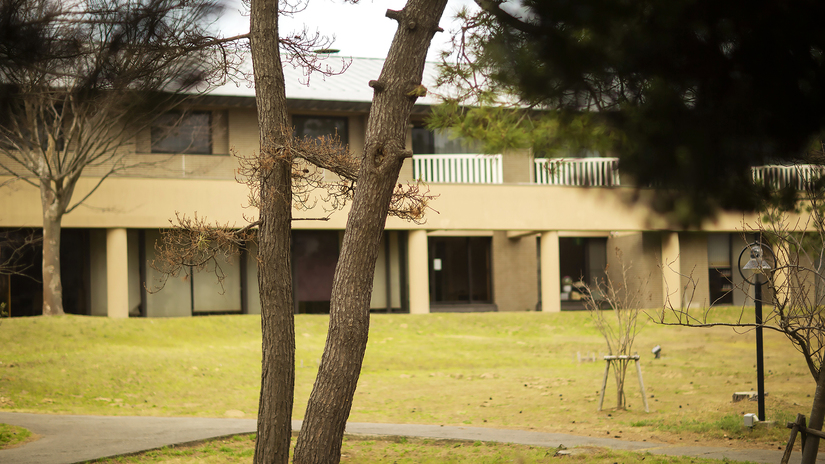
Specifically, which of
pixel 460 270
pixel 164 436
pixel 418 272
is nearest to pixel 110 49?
pixel 164 436

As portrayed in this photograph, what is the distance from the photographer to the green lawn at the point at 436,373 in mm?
11633

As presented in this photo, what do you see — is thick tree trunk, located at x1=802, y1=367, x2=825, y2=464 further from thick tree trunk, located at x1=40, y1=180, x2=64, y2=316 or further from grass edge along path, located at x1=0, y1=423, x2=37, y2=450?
thick tree trunk, located at x1=40, y1=180, x2=64, y2=316

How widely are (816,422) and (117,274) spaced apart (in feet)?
59.7

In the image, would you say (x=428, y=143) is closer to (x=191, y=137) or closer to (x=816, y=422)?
(x=191, y=137)

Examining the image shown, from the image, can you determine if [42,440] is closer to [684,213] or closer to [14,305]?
[684,213]

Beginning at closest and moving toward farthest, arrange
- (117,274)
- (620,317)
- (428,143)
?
(620,317) < (117,274) < (428,143)

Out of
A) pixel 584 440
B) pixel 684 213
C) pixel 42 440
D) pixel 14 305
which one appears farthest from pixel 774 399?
pixel 14 305

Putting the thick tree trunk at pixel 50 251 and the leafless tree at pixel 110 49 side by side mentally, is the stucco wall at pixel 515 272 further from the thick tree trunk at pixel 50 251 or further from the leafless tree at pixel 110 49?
the leafless tree at pixel 110 49

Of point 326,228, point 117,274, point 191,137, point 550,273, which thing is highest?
point 191,137

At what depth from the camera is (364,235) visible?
24.8 feet

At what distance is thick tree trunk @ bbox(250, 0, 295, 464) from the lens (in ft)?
26.2

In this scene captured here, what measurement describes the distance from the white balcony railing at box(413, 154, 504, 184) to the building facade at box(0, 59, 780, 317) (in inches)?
1.7

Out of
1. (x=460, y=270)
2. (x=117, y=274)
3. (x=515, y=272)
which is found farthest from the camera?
(x=515, y=272)

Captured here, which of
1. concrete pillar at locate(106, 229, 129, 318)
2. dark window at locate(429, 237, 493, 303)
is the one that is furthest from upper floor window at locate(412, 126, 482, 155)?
concrete pillar at locate(106, 229, 129, 318)
